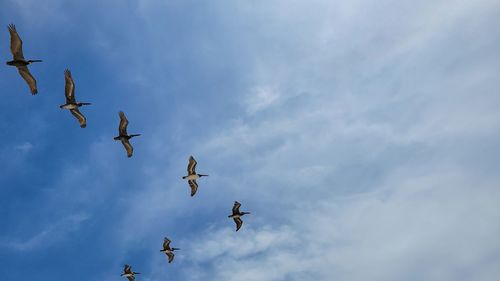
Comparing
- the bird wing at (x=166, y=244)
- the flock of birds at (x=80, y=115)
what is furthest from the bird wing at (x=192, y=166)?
the bird wing at (x=166, y=244)

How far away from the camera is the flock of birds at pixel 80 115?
55.5m

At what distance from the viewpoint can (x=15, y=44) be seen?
179ft

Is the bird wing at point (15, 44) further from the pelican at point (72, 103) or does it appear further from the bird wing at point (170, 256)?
the bird wing at point (170, 256)

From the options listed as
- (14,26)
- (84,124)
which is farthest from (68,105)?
(14,26)

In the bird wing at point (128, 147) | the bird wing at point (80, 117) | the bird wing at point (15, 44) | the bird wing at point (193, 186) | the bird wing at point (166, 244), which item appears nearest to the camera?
the bird wing at point (15, 44)

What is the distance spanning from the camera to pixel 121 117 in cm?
6569

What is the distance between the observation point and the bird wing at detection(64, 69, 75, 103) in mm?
57662

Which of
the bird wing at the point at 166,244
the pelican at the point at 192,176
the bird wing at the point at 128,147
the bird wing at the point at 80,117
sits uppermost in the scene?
the bird wing at the point at 128,147

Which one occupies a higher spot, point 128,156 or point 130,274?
point 128,156

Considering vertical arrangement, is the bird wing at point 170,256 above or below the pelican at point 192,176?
below

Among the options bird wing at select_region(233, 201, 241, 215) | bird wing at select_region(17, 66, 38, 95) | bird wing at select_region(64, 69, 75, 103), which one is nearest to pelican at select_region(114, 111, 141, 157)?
bird wing at select_region(64, 69, 75, 103)

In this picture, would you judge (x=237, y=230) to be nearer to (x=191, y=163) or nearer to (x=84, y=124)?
(x=191, y=163)

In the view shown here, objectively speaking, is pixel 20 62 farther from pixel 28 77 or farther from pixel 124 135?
pixel 124 135

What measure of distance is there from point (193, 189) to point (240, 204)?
6.85 meters
